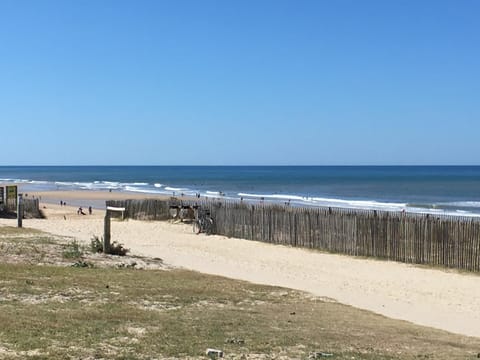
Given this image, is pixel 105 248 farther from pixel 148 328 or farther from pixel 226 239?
pixel 148 328

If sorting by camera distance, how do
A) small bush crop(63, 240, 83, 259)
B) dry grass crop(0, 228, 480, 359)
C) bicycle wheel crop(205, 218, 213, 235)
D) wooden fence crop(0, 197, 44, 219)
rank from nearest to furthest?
dry grass crop(0, 228, 480, 359) < small bush crop(63, 240, 83, 259) < bicycle wheel crop(205, 218, 213, 235) < wooden fence crop(0, 197, 44, 219)

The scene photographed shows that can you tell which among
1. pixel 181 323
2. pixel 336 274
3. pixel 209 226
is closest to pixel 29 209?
pixel 209 226

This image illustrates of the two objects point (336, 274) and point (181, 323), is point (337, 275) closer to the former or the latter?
point (336, 274)

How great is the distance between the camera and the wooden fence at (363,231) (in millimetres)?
19158

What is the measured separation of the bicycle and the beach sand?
2.09ft

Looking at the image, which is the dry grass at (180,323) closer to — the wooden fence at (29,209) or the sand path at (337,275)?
the sand path at (337,275)

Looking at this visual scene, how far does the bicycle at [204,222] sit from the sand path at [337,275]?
67 centimetres

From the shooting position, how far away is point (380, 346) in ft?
28.4

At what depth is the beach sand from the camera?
13.7 metres

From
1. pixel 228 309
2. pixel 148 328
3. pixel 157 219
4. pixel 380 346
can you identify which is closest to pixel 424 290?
pixel 228 309

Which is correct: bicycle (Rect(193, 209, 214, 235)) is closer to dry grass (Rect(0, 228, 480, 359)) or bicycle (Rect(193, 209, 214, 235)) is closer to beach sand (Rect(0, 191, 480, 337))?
beach sand (Rect(0, 191, 480, 337))

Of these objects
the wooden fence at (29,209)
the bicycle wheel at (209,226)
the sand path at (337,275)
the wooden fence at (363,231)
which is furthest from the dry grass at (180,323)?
the wooden fence at (29,209)

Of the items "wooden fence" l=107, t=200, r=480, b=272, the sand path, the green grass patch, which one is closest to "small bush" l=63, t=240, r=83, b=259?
the sand path

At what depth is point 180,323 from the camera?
9414 mm
